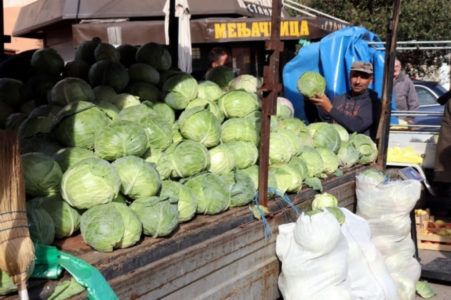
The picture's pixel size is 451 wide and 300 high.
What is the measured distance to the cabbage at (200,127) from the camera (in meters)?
3.42

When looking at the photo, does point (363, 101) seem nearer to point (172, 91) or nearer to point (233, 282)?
point (172, 91)

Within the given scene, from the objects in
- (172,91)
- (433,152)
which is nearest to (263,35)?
(433,152)

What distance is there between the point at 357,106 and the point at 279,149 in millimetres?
2183

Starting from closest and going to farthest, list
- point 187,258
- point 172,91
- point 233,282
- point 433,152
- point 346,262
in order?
point 187,258 < point 233,282 < point 346,262 < point 172,91 < point 433,152

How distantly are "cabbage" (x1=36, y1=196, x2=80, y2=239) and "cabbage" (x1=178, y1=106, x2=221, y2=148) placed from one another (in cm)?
110

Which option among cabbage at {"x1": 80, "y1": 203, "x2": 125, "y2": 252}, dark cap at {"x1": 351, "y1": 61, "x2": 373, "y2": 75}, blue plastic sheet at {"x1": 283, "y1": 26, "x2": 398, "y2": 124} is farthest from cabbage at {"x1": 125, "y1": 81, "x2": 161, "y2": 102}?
blue plastic sheet at {"x1": 283, "y1": 26, "x2": 398, "y2": 124}

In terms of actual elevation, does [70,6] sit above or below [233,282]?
above

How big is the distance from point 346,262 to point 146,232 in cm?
164

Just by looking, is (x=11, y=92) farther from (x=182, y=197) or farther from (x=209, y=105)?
(x=182, y=197)

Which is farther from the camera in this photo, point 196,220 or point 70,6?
point 70,6

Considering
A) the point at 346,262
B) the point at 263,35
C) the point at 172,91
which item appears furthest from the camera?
the point at 263,35

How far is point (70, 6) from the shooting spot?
12102 mm

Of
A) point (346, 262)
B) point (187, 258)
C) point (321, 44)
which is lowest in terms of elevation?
point (346, 262)

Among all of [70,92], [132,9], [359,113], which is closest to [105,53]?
[70,92]
